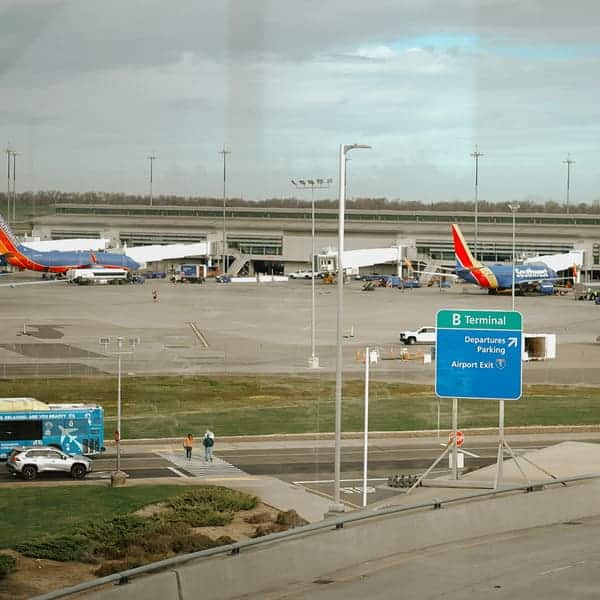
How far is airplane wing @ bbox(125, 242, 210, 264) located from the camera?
354ft

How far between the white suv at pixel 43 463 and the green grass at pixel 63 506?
1388 millimetres

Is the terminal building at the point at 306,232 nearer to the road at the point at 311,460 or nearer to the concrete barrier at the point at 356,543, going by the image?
the road at the point at 311,460

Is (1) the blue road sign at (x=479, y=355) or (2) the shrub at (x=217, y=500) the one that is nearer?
(1) the blue road sign at (x=479, y=355)

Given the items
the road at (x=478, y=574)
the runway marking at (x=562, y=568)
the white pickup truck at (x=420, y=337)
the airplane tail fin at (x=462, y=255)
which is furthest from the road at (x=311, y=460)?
the airplane tail fin at (x=462, y=255)

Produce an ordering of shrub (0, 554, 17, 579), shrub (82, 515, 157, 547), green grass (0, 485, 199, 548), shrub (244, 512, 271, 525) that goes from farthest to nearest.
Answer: shrub (244, 512, 271, 525) → green grass (0, 485, 199, 548) → shrub (82, 515, 157, 547) → shrub (0, 554, 17, 579)

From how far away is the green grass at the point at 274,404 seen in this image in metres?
32.2

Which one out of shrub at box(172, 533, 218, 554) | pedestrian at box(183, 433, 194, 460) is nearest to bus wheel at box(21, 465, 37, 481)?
pedestrian at box(183, 433, 194, 460)

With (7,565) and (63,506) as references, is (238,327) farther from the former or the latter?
(7,565)

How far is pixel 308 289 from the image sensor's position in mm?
85625

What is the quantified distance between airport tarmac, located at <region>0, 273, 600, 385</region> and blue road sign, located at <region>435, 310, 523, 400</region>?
90.7 ft

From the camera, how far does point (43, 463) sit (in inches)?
988

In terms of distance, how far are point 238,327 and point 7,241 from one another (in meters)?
38.9

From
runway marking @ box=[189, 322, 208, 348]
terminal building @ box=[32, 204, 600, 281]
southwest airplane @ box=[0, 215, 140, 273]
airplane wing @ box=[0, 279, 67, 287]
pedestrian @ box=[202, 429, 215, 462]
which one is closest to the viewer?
pedestrian @ box=[202, 429, 215, 462]

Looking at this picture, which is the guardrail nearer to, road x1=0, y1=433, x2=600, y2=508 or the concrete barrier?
the concrete barrier
